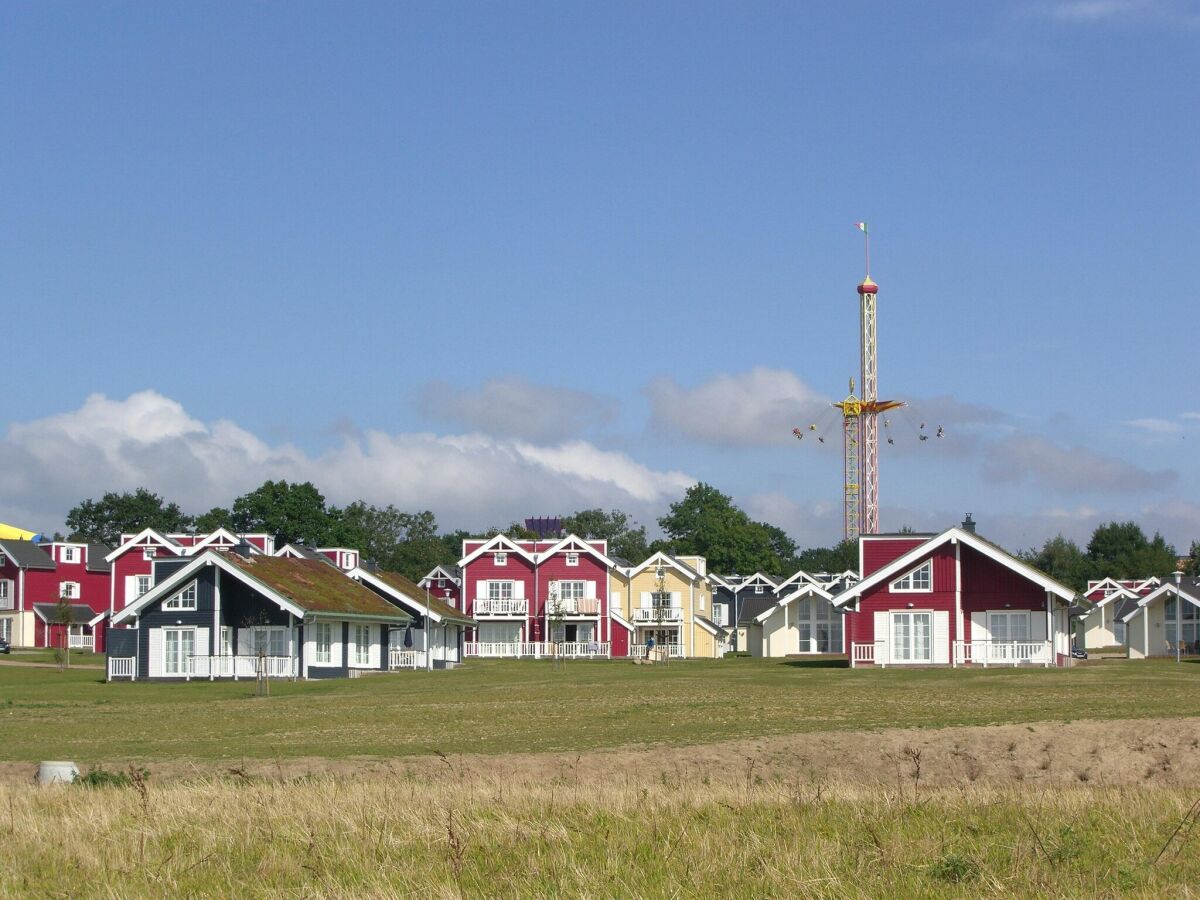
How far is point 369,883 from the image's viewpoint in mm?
14328

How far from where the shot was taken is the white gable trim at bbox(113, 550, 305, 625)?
58.4m

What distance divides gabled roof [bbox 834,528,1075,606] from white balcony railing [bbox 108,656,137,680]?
1090 inches

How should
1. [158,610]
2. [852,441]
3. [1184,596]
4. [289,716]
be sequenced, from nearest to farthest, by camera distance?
[289,716], [158,610], [1184,596], [852,441]

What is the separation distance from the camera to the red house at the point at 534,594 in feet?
317

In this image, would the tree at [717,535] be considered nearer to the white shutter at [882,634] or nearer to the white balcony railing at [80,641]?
the white balcony railing at [80,641]

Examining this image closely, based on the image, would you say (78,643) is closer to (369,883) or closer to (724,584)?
(724,584)

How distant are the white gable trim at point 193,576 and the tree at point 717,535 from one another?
340ft

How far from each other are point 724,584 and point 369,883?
104379 millimetres

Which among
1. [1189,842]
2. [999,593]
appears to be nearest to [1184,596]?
[999,593]

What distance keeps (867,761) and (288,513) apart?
400ft

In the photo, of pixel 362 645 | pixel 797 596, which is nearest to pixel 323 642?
pixel 362 645

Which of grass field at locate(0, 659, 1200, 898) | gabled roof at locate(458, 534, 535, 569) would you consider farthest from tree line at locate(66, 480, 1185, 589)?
grass field at locate(0, 659, 1200, 898)

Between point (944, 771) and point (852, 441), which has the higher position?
point (852, 441)

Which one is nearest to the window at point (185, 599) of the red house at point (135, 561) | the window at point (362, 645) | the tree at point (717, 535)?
the window at point (362, 645)
